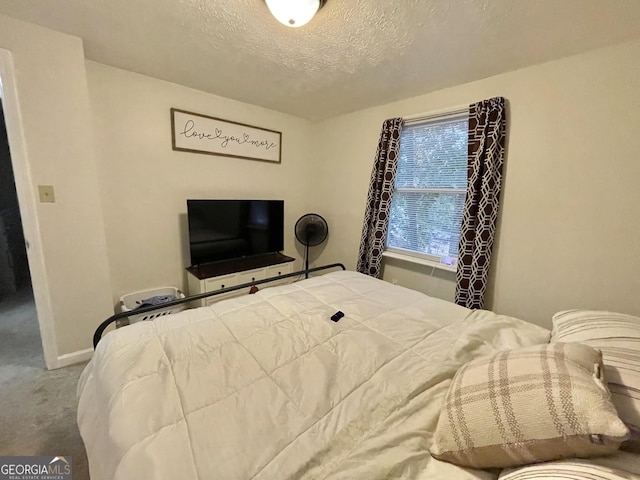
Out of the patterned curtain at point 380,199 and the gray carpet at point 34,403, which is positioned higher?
the patterned curtain at point 380,199

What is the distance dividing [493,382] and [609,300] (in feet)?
5.68

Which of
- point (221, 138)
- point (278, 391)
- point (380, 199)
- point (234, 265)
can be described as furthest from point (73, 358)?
point (380, 199)

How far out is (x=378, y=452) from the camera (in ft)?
2.42

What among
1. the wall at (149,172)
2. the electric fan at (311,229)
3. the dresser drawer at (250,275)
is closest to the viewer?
the wall at (149,172)

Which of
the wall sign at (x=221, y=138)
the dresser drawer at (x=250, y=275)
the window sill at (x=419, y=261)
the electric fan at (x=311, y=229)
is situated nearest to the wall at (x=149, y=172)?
the wall sign at (x=221, y=138)

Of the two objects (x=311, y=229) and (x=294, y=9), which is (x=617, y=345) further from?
(x=311, y=229)

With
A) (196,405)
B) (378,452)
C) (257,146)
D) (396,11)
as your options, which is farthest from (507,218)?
(257,146)

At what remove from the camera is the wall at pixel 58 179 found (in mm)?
1684

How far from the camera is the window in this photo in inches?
96.0

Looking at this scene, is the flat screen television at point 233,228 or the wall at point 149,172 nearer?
the wall at point 149,172

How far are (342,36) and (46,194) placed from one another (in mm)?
2281

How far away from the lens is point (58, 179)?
1842 millimetres

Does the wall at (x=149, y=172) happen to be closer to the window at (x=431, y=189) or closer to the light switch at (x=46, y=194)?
the light switch at (x=46, y=194)

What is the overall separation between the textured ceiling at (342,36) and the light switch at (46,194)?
1034mm
